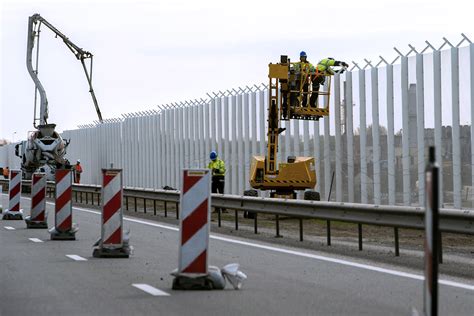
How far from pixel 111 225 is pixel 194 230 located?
12.8 feet

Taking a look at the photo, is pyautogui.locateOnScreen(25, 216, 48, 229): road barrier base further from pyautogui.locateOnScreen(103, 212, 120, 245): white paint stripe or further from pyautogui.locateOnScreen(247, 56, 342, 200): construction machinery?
pyautogui.locateOnScreen(103, 212, 120, 245): white paint stripe

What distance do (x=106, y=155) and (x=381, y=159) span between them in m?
30.4

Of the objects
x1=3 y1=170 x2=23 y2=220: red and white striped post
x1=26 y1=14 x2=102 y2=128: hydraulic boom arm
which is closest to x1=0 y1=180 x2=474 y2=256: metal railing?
x1=3 y1=170 x2=23 y2=220: red and white striped post

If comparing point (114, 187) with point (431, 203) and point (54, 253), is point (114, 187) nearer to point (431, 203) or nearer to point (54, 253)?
point (54, 253)

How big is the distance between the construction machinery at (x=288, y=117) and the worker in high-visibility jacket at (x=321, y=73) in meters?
0.03

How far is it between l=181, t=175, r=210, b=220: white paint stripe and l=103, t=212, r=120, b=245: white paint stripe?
3772mm

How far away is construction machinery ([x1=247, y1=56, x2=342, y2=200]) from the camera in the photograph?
27.2 m

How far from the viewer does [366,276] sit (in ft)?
41.1

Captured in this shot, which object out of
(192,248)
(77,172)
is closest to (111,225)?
(192,248)

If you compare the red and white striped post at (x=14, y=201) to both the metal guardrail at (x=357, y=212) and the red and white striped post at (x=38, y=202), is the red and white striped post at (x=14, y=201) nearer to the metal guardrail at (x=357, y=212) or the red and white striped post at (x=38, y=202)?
the red and white striped post at (x=38, y=202)

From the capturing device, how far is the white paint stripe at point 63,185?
19.0 m

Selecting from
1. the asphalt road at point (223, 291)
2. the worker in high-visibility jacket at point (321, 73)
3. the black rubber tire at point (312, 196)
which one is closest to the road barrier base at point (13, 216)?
the black rubber tire at point (312, 196)

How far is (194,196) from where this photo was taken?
11203 mm

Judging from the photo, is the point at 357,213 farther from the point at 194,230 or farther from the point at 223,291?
the point at 223,291
